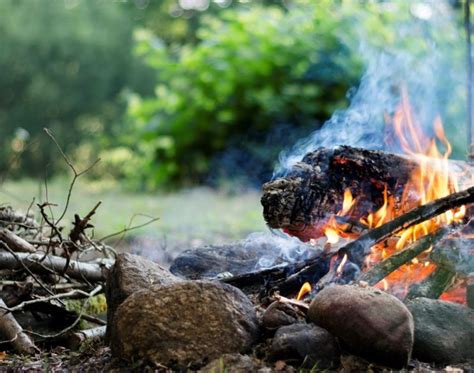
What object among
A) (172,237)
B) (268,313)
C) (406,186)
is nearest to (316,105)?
(172,237)

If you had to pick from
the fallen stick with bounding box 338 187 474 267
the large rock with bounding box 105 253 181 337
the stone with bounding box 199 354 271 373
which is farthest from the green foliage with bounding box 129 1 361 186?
the stone with bounding box 199 354 271 373

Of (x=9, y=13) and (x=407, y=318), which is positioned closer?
(x=407, y=318)

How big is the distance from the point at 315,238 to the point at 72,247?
1268mm

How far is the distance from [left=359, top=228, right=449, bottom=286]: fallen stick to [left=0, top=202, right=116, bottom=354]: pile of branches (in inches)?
50.6

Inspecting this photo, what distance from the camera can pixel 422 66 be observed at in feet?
28.5

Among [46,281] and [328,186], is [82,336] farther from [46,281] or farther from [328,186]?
[328,186]

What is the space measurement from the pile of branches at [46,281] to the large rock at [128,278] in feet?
1.02

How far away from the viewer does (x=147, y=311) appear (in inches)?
112

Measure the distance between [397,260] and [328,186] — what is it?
0.48 meters

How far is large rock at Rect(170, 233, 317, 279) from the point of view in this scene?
3.74m

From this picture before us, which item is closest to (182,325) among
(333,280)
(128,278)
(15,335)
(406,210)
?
(128,278)

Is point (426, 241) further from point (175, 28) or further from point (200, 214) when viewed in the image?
point (175, 28)

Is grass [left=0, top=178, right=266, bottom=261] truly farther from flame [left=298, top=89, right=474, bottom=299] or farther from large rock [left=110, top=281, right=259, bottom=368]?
large rock [left=110, top=281, right=259, bottom=368]

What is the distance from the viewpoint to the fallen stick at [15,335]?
11.0 feet
